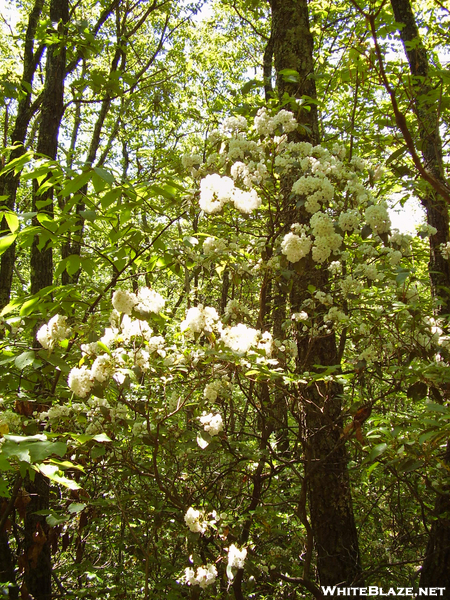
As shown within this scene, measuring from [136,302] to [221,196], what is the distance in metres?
0.83

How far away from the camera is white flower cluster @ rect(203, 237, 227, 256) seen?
2.54 metres

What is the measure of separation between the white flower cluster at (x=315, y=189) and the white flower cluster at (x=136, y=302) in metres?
1.03

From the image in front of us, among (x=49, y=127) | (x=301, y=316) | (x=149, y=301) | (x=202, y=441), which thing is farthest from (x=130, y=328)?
(x=49, y=127)

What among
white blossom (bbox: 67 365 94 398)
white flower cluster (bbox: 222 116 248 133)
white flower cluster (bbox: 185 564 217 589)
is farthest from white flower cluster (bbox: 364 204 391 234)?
white flower cluster (bbox: 185 564 217 589)

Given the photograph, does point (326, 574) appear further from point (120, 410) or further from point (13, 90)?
point (13, 90)

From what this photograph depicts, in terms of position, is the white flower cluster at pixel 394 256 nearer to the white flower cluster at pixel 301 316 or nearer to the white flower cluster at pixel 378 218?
the white flower cluster at pixel 378 218

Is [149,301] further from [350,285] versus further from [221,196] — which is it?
[350,285]

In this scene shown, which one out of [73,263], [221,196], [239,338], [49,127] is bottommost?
[239,338]

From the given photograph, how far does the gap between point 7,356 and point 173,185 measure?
112 cm

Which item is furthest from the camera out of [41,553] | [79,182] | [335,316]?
[41,553]

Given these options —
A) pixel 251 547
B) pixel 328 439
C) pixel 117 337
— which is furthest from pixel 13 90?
pixel 251 547

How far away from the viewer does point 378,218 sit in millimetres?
2176

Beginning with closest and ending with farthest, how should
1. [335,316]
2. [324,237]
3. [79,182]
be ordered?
[79,182] → [324,237] → [335,316]

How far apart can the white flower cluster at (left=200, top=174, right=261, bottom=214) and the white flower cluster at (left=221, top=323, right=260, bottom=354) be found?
0.69 m
